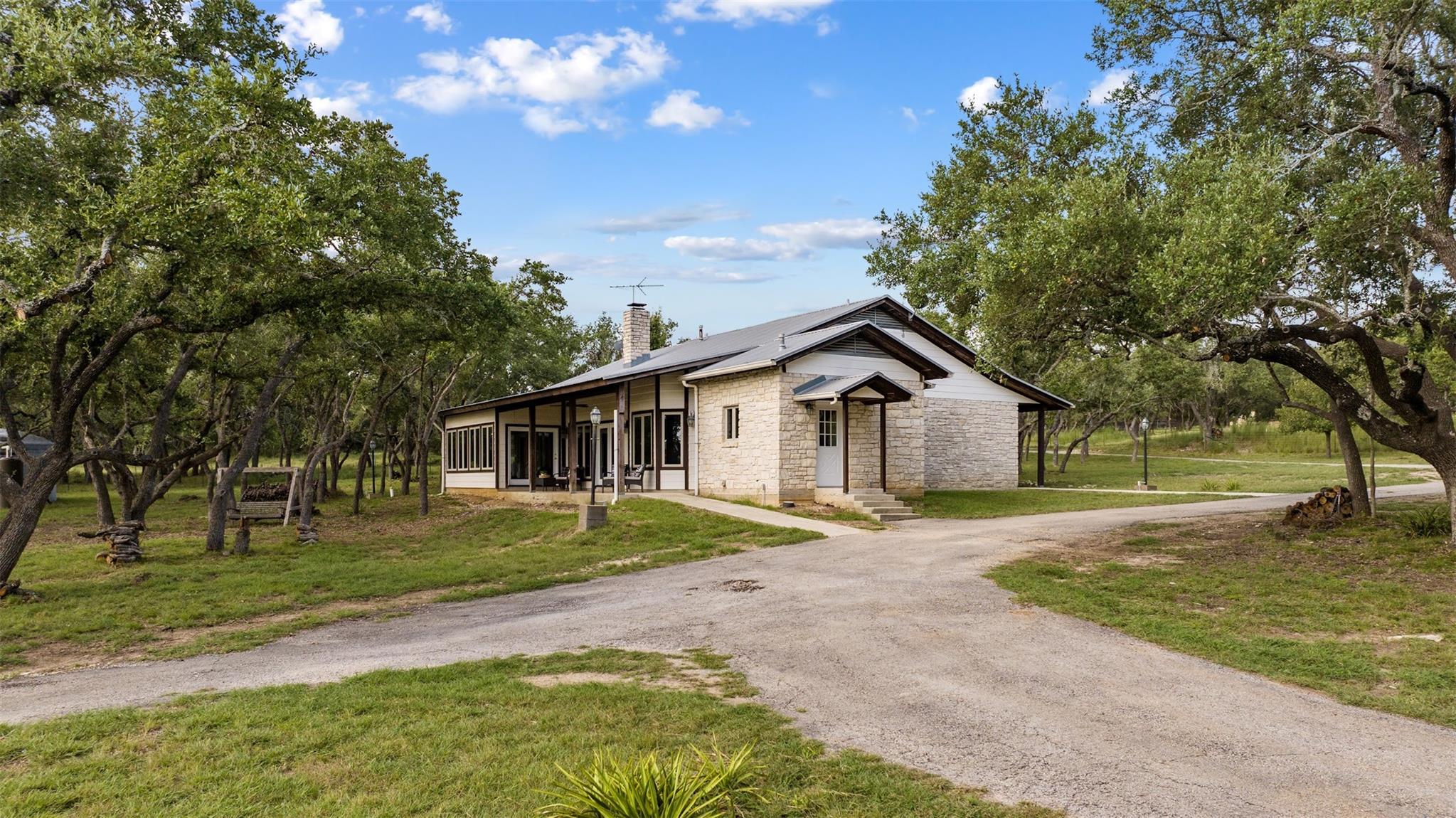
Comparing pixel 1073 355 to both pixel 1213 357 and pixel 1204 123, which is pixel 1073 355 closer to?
pixel 1213 357

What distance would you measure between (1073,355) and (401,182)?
43.9 ft

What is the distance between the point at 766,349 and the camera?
69.6ft

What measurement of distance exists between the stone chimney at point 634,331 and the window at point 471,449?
522 centimetres

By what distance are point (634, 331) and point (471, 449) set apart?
7.72 m

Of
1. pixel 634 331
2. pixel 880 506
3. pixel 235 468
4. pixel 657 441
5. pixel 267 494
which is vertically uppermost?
pixel 634 331

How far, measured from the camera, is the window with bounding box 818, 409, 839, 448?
785 inches

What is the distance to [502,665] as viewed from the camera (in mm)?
7184

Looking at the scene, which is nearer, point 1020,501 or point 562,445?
point 1020,501

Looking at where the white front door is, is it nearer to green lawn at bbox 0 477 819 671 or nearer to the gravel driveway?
green lawn at bbox 0 477 819 671

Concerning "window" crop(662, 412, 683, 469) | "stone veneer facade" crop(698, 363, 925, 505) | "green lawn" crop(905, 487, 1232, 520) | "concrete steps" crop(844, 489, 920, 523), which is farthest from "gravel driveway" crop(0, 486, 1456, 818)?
"window" crop(662, 412, 683, 469)

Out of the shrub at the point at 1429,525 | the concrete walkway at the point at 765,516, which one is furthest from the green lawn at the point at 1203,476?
the concrete walkway at the point at 765,516

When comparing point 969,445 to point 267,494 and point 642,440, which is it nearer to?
point 642,440

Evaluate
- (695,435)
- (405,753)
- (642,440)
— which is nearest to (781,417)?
(695,435)

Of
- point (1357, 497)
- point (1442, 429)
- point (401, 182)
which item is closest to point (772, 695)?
point (1442, 429)
